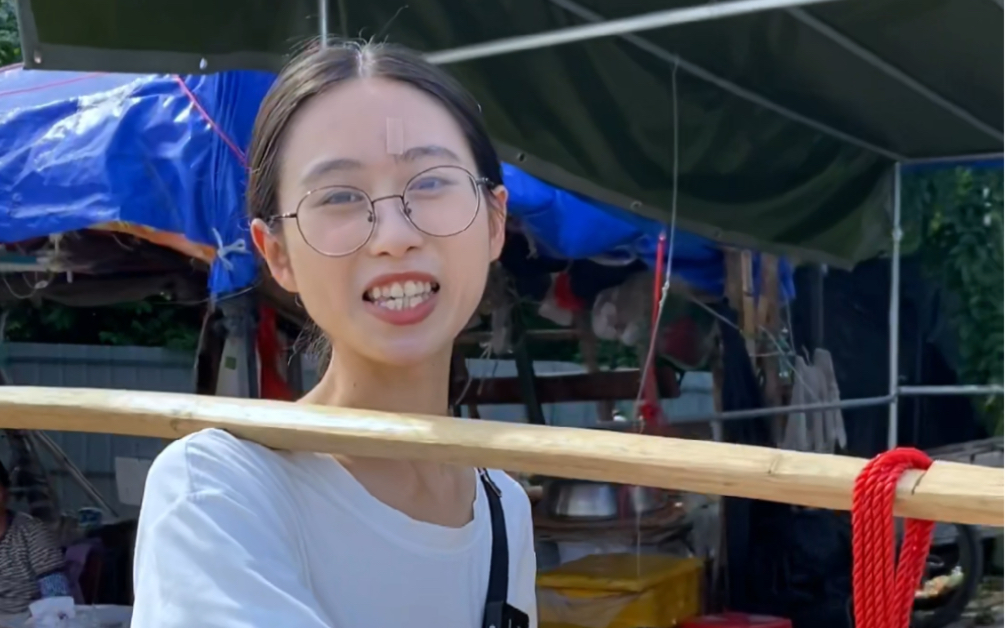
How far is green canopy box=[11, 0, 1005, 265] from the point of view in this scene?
257cm

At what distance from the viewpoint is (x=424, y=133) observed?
1.21m

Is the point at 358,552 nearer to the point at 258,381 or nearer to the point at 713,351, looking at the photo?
the point at 258,381

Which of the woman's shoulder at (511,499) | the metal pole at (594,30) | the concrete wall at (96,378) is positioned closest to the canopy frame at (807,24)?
the metal pole at (594,30)

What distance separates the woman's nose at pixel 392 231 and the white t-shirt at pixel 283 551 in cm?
21

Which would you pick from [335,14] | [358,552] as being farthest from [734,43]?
[358,552]

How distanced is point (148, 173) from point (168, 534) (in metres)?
2.50

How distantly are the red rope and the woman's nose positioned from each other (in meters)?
0.47

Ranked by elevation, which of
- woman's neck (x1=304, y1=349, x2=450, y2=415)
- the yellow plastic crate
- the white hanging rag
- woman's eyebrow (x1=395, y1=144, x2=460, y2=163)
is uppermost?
woman's eyebrow (x1=395, y1=144, x2=460, y2=163)

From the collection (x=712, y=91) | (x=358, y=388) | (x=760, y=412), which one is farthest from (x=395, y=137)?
(x=760, y=412)

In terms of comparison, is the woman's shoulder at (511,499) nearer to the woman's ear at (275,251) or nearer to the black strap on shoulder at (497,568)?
the black strap on shoulder at (497,568)

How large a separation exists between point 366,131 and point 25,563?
343 centimetres

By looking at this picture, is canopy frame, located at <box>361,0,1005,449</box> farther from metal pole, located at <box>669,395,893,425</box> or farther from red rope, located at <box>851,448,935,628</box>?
red rope, located at <box>851,448,935,628</box>

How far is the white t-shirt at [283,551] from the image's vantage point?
99 centimetres

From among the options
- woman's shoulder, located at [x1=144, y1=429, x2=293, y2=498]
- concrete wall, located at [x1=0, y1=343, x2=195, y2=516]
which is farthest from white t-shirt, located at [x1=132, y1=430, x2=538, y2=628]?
concrete wall, located at [x1=0, y1=343, x2=195, y2=516]
